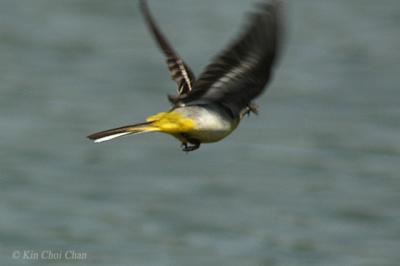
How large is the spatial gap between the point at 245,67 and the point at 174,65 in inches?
38.1

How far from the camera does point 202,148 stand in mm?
13195

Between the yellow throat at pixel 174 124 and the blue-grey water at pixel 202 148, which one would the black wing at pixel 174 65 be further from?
the blue-grey water at pixel 202 148

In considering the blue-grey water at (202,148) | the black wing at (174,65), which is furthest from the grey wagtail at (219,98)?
the blue-grey water at (202,148)

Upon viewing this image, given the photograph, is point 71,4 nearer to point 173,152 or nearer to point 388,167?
point 173,152

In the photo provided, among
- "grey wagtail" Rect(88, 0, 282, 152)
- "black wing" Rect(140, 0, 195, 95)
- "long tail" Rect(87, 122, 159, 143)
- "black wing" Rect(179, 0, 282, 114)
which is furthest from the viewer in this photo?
"black wing" Rect(140, 0, 195, 95)

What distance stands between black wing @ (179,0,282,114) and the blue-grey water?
13.7 feet

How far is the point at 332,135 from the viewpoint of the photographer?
535 inches

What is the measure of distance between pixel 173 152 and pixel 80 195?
4.32 feet

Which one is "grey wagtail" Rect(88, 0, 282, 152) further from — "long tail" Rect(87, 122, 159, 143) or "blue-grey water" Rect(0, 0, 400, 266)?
"blue-grey water" Rect(0, 0, 400, 266)

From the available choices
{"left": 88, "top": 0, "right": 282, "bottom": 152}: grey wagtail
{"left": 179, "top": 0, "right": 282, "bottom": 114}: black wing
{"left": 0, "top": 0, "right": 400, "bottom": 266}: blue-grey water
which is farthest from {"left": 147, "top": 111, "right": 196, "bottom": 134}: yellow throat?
{"left": 0, "top": 0, "right": 400, "bottom": 266}: blue-grey water

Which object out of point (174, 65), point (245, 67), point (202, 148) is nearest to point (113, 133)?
point (245, 67)

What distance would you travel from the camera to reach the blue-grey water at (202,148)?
1135 cm

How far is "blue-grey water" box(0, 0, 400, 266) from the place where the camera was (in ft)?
37.2

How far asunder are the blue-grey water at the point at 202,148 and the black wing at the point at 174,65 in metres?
3.60
